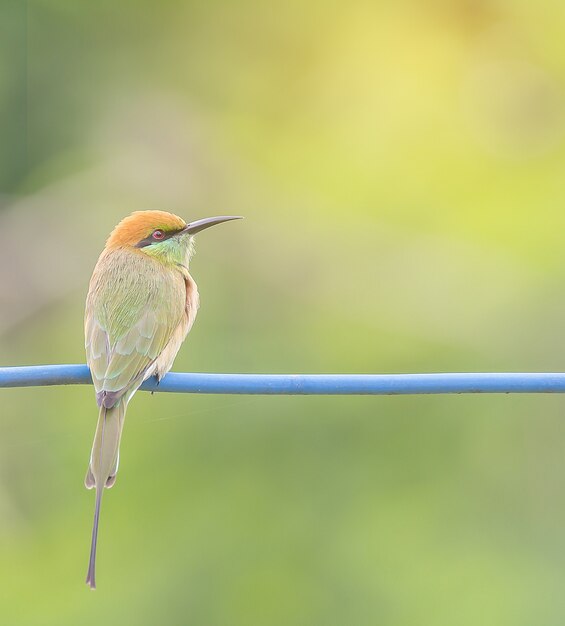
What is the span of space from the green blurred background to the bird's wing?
67.8 inches

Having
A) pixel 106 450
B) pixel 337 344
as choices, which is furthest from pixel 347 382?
pixel 337 344

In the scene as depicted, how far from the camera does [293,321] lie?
5.30 m

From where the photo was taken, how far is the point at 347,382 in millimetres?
1784

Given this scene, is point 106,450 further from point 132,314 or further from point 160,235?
point 160,235

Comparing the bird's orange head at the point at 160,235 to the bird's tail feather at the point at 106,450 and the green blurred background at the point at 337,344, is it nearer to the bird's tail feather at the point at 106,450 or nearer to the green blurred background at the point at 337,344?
the bird's tail feather at the point at 106,450

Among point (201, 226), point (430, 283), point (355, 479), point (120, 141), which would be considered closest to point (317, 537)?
point (355, 479)

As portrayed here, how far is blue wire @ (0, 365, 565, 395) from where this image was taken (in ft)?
5.77

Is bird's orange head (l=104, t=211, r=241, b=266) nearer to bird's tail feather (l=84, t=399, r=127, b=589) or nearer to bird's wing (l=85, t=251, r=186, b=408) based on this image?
bird's wing (l=85, t=251, r=186, b=408)

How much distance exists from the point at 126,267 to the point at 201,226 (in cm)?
29

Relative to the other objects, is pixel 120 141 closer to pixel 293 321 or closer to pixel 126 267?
pixel 293 321

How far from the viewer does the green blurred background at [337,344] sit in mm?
4852

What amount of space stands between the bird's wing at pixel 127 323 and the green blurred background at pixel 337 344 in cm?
172

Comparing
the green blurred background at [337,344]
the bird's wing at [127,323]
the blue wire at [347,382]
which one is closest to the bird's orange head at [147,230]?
the bird's wing at [127,323]

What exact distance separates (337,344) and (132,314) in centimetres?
256
